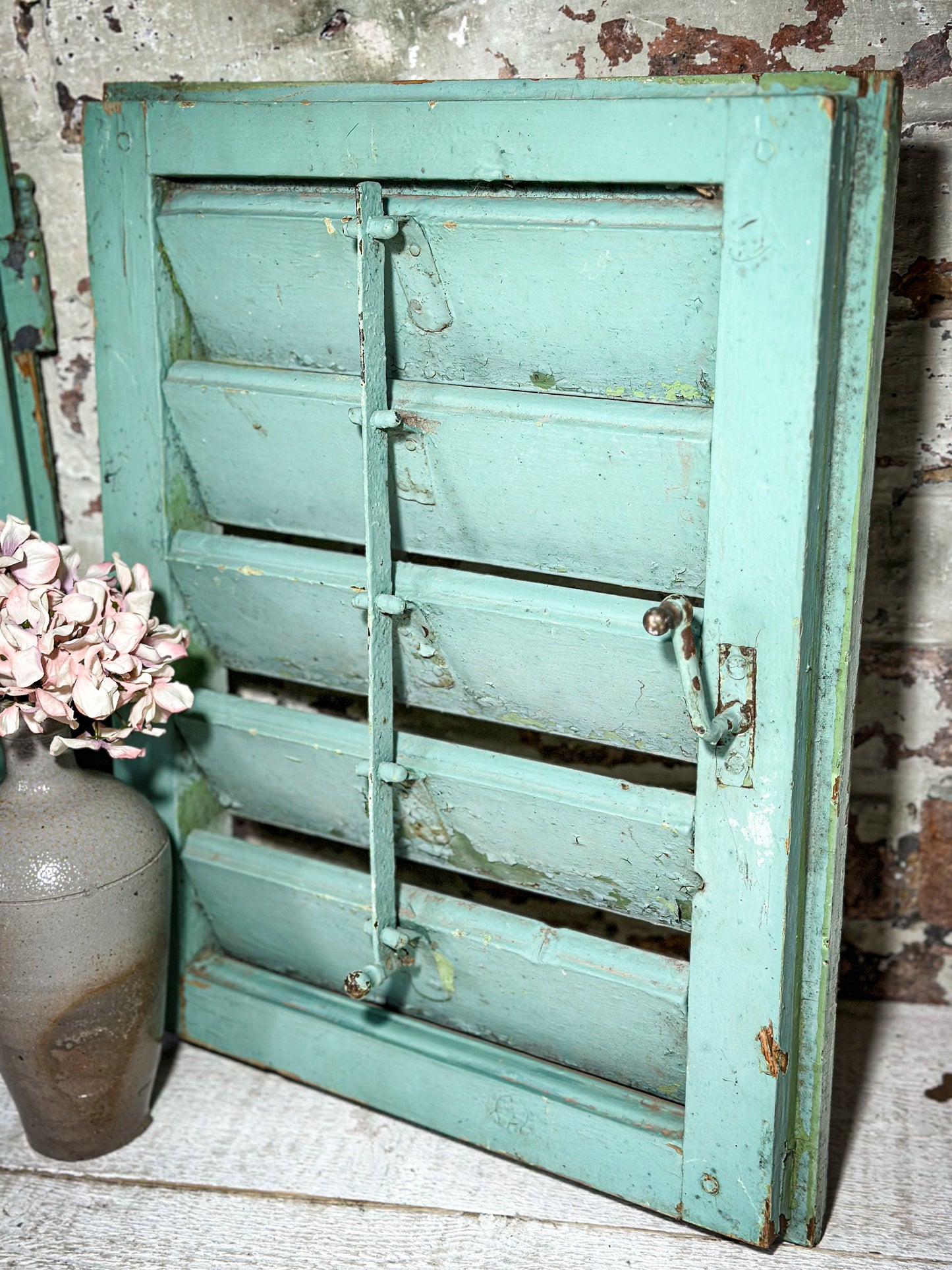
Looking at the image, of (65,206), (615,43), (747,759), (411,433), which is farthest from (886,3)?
(65,206)

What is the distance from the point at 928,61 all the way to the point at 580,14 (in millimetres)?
399

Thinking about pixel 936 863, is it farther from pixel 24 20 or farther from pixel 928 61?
pixel 24 20

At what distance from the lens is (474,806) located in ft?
5.08

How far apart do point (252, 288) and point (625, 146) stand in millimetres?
489

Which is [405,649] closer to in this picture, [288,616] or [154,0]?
[288,616]

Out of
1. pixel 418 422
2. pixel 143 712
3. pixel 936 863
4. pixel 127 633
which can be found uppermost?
pixel 418 422

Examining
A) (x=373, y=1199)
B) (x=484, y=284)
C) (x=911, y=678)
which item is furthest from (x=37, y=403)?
(x=911, y=678)

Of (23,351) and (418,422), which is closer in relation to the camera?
(418,422)

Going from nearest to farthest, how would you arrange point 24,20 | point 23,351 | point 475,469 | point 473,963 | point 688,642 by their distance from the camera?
1. point 688,642
2. point 475,469
3. point 473,963
4. point 24,20
5. point 23,351

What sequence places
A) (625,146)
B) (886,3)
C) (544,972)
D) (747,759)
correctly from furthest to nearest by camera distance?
(544,972) < (886,3) < (747,759) < (625,146)

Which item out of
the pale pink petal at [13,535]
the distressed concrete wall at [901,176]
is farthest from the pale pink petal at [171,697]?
the distressed concrete wall at [901,176]

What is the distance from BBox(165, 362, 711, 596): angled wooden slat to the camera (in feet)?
4.26

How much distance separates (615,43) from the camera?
1.51 metres

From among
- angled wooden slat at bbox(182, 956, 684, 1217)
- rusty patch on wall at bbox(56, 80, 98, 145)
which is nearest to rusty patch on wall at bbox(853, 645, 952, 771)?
angled wooden slat at bbox(182, 956, 684, 1217)
